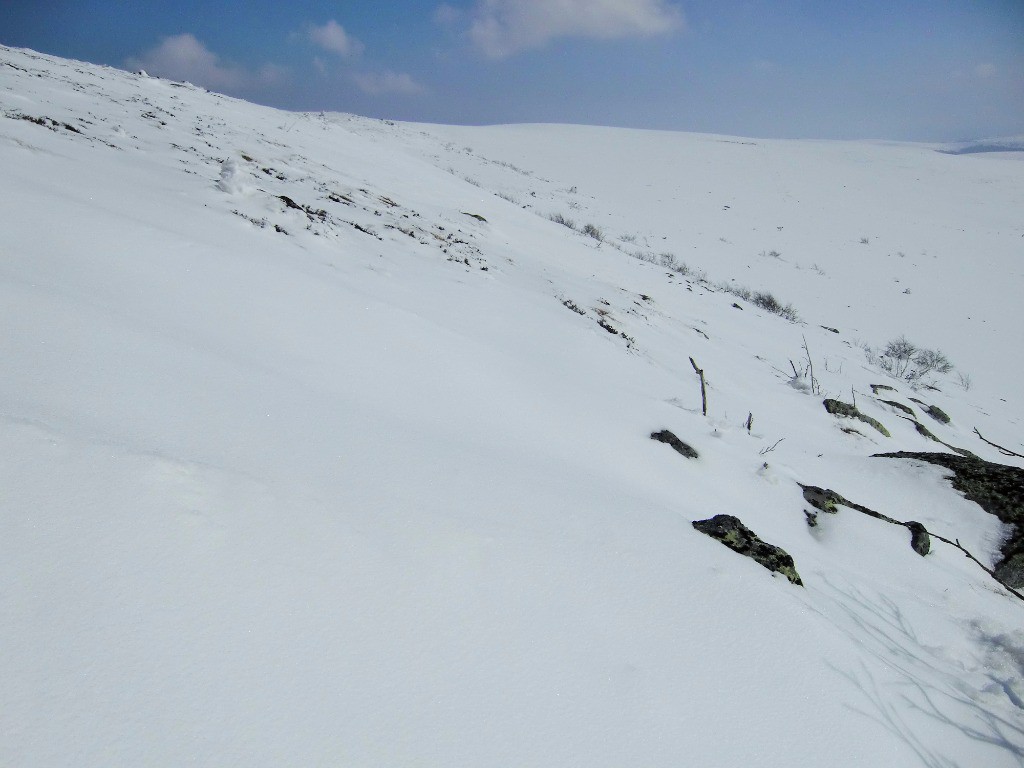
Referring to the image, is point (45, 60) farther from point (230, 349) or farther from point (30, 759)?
point (30, 759)

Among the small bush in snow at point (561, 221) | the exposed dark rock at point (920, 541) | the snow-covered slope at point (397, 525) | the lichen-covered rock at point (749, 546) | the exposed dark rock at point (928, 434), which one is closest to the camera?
the snow-covered slope at point (397, 525)

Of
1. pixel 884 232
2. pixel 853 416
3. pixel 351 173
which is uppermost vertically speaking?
pixel 884 232

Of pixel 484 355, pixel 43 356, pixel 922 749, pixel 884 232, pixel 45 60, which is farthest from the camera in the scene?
pixel 884 232

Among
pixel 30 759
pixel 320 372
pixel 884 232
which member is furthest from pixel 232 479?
pixel 884 232

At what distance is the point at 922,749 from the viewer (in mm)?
1482

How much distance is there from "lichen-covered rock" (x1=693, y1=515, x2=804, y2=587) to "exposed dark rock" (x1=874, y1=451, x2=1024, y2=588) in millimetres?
1883

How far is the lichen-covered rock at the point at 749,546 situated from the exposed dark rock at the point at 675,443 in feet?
3.62

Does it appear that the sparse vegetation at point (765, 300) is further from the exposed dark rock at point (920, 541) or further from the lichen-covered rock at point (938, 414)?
the exposed dark rock at point (920, 541)

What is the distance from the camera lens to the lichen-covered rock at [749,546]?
2.21 metres

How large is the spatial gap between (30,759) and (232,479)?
0.78 meters

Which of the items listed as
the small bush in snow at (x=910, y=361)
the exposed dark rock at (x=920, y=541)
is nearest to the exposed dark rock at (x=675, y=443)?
the exposed dark rock at (x=920, y=541)

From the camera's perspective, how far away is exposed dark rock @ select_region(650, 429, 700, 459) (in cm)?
345

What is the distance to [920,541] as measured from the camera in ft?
9.83

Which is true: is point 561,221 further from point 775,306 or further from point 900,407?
point 900,407
